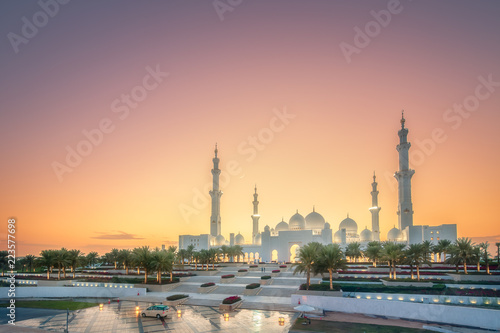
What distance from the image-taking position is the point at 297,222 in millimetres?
74000

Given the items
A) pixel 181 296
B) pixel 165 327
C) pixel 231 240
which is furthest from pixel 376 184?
pixel 165 327

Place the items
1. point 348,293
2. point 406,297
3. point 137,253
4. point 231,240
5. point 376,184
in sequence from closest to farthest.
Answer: point 406,297 → point 348,293 → point 137,253 → point 376,184 → point 231,240

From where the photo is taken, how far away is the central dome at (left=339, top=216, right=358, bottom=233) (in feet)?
246

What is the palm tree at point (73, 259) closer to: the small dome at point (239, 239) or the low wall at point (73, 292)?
the low wall at point (73, 292)

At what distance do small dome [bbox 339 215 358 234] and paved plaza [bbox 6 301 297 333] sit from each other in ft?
177

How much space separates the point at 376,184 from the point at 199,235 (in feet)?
140

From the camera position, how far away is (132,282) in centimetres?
3528

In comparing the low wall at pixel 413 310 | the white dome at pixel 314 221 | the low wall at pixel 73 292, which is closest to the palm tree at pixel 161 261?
the low wall at pixel 73 292

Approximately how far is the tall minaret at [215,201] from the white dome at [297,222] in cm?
1815

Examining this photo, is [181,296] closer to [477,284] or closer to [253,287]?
[253,287]

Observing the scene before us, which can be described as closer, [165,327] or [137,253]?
[165,327]

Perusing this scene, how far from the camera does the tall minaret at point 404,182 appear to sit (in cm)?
6306

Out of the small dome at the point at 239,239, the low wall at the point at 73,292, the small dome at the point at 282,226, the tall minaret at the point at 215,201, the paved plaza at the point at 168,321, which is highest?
the tall minaret at the point at 215,201

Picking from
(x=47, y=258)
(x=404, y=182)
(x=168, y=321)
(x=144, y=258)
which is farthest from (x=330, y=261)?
(x=404, y=182)
